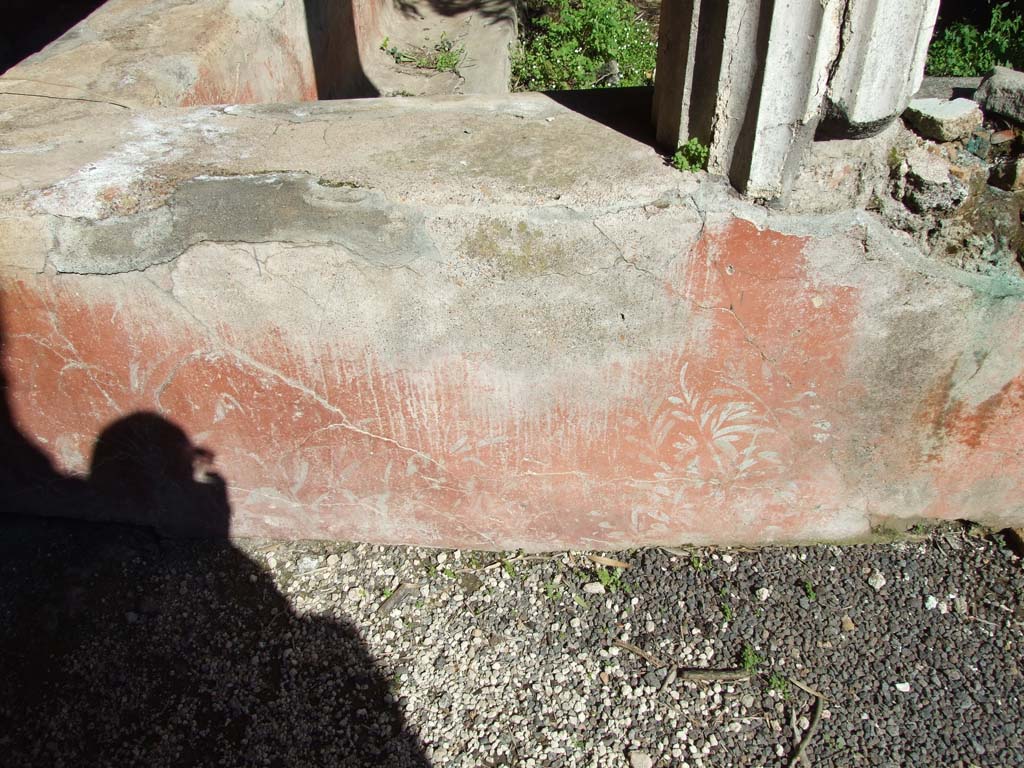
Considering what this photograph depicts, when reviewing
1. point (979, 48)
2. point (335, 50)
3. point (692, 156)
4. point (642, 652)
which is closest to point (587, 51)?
point (335, 50)

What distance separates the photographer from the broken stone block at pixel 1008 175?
82.8 inches

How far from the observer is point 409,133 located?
237 centimetres

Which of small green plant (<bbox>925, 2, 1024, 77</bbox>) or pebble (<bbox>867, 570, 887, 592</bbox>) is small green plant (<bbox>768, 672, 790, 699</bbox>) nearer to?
pebble (<bbox>867, 570, 887, 592</bbox>)

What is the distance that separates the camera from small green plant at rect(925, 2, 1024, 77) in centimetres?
523

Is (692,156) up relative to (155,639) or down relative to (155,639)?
up

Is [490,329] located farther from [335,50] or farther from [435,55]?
[435,55]

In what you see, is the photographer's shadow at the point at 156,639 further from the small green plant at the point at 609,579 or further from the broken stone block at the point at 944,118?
the broken stone block at the point at 944,118

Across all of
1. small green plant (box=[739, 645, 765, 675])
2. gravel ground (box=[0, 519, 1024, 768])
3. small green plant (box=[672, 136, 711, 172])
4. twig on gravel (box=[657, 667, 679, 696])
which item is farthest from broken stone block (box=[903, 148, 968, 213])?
twig on gravel (box=[657, 667, 679, 696])

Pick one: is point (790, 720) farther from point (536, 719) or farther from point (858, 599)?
point (536, 719)

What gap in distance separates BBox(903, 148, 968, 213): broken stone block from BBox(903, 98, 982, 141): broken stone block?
0.36ft

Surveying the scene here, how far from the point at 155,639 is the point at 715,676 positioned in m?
1.71

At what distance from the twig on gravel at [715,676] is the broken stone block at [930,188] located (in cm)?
137

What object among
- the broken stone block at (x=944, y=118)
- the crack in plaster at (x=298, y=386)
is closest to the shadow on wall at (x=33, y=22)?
the crack in plaster at (x=298, y=386)

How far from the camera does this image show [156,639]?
2518mm
